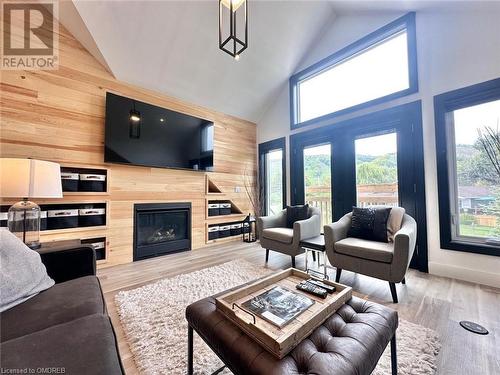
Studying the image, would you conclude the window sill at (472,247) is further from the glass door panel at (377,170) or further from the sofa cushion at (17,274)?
the sofa cushion at (17,274)

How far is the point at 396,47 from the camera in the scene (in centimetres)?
302

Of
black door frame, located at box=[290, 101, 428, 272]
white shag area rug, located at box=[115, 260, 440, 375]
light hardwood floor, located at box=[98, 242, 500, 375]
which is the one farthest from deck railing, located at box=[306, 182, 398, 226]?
white shag area rug, located at box=[115, 260, 440, 375]

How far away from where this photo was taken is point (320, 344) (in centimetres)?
87

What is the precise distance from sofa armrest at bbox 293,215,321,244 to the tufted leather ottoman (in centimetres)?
149

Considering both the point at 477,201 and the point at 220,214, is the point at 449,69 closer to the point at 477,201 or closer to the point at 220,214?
the point at 477,201

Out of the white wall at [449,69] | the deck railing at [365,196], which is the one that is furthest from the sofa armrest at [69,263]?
the white wall at [449,69]

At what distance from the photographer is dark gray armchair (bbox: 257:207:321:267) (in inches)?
104

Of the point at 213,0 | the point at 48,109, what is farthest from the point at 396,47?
the point at 48,109

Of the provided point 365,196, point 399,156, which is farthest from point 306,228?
point 399,156

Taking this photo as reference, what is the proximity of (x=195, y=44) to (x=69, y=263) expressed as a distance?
3.18m

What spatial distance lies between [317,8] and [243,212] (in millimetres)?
3801

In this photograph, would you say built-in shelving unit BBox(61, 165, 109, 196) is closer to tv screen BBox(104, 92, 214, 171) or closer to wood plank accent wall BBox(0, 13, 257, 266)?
wood plank accent wall BBox(0, 13, 257, 266)

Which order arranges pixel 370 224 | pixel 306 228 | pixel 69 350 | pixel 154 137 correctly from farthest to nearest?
pixel 154 137 → pixel 306 228 → pixel 370 224 → pixel 69 350

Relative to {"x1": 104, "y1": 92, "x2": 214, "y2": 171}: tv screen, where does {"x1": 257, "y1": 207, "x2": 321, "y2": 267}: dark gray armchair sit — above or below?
below
